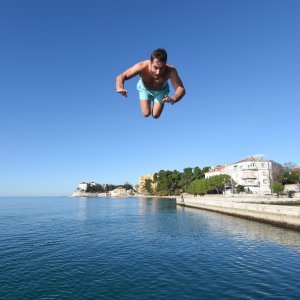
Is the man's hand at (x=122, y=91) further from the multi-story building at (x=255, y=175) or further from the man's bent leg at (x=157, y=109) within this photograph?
the multi-story building at (x=255, y=175)

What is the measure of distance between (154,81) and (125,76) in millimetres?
847

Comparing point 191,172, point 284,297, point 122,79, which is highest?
point 191,172

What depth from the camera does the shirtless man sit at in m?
6.29

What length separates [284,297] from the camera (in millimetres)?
19172

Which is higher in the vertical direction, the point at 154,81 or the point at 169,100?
the point at 154,81

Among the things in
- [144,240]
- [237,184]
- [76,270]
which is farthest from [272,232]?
[237,184]

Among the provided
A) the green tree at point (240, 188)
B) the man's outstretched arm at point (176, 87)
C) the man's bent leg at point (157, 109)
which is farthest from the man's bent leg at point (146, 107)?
the green tree at point (240, 188)

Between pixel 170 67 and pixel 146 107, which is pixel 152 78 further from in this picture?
pixel 146 107

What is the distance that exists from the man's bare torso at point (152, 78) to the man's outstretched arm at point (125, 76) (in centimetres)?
15

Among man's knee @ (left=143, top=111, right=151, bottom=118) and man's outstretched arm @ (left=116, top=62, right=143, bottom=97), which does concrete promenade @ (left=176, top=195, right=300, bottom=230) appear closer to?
man's knee @ (left=143, top=111, right=151, bottom=118)

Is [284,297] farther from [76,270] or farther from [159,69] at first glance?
[159,69]

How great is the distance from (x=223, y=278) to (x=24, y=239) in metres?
30.7

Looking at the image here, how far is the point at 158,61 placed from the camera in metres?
6.31

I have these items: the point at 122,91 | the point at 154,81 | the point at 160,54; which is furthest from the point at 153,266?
the point at 160,54
